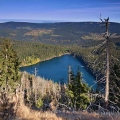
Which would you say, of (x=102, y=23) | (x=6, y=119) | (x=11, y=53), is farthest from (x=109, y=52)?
(x=11, y=53)

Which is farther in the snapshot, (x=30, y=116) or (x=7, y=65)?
(x=7, y=65)

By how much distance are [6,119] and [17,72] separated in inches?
861

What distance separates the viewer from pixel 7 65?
2533cm

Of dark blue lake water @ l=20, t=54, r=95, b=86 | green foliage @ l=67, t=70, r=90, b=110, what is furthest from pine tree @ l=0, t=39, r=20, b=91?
dark blue lake water @ l=20, t=54, r=95, b=86

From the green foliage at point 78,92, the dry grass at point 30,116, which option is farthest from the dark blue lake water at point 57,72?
the dry grass at point 30,116

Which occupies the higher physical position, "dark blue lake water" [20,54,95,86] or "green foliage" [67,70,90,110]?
"green foliage" [67,70,90,110]

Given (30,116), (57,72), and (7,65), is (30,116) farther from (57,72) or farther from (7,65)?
(57,72)

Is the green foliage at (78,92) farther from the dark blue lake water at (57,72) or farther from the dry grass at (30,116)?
the dark blue lake water at (57,72)

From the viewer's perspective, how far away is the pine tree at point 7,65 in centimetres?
2527

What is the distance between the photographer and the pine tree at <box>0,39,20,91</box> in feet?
82.9

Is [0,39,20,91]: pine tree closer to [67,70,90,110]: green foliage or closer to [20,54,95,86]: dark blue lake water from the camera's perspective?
[67,70,90,110]: green foliage

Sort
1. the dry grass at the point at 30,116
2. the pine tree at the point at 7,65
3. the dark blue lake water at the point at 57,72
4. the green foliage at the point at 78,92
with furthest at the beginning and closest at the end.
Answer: the dark blue lake water at the point at 57,72, the green foliage at the point at 78,92, the pine tree at the point at 7,65, the dry grass at the point at 30,116

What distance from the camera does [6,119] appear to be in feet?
16.2

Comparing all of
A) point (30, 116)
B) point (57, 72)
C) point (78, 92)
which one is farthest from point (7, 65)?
point (57, 72)
